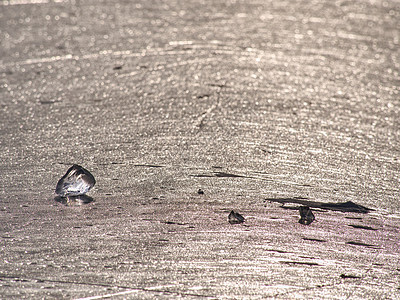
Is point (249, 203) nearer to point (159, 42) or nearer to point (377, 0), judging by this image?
point (159, 42)

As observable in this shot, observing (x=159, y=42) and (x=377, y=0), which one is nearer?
(x=159, y=42)

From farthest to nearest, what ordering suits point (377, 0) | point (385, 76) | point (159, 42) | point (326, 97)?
point (377, 0) → point (159, 42) → point (385, 76) → point (326, 97)

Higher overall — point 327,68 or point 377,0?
point 377,0

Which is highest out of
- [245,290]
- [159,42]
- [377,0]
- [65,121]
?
[377,0]

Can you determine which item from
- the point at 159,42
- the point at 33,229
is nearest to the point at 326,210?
the point at 33,229

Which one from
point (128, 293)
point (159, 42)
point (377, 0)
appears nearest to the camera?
point (128, 293)

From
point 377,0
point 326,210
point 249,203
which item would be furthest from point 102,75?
point 377,0
